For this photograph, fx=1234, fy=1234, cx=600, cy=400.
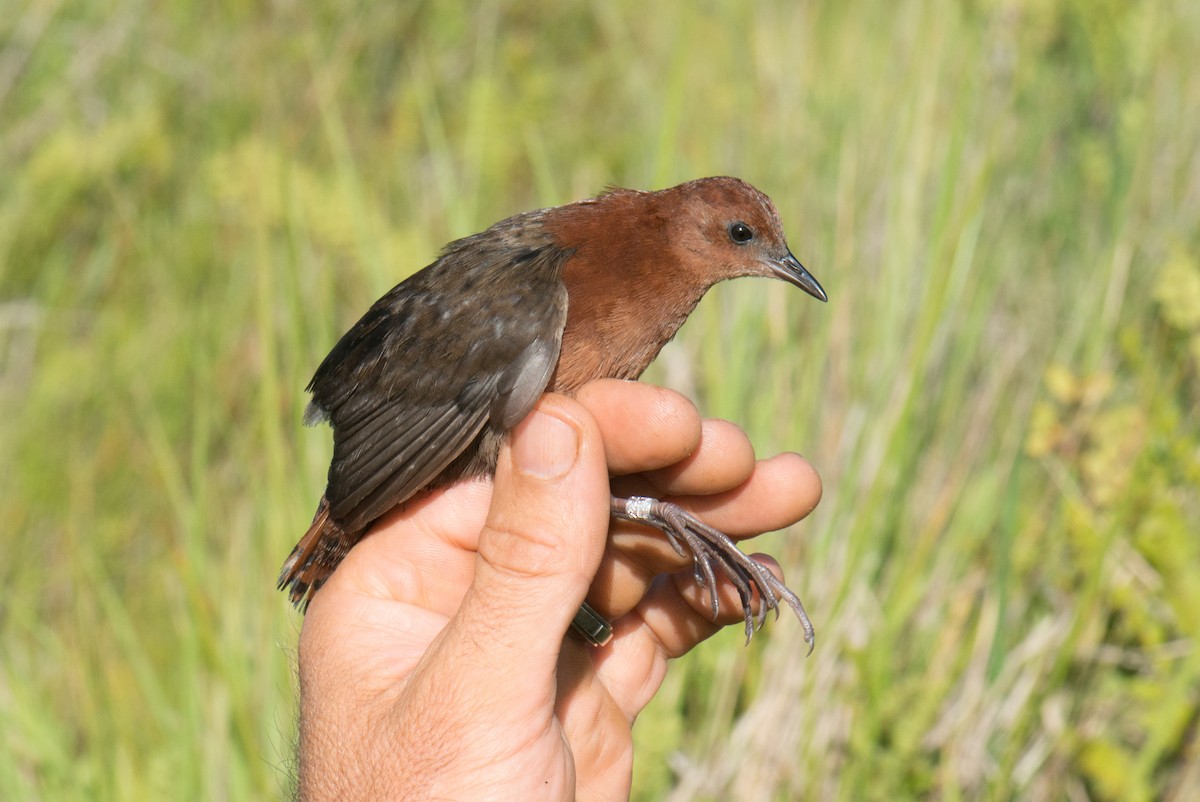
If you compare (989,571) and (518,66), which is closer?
(989,571)

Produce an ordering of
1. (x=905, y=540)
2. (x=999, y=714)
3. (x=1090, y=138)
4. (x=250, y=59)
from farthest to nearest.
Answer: (x=250, y=59), (x=1090, y=138), (x=905, y=540), (x=999, y=714)

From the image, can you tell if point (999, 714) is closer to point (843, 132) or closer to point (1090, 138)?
point (843, 132)

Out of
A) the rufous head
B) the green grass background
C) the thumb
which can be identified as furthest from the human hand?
the rufous head

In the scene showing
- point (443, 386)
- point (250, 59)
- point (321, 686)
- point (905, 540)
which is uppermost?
point (250, 59)

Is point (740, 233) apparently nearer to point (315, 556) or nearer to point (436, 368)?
point (436, 368)

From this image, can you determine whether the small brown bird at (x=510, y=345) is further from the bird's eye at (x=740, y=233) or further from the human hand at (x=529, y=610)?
the human hand at (x=529, y=610)

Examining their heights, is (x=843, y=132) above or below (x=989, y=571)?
above

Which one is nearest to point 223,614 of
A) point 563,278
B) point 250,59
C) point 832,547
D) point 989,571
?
point 563,278
